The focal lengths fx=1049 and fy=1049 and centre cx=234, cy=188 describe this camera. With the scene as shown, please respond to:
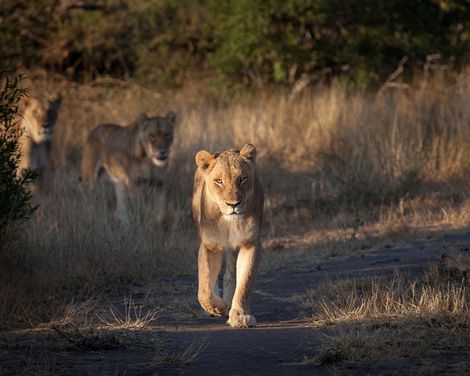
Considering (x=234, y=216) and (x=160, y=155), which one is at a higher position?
(x=160, y=155)

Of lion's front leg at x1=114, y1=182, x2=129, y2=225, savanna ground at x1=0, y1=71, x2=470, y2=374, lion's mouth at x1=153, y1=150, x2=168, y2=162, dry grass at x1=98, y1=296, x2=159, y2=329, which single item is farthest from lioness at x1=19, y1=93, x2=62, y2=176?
dry grass at x1=98, y1=296, x2=159, y2=329

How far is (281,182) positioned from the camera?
44.3ft

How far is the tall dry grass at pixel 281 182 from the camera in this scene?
8.38m

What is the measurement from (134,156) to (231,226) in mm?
6585

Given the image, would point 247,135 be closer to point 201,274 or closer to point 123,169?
point 123,169

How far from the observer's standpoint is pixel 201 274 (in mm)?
6363

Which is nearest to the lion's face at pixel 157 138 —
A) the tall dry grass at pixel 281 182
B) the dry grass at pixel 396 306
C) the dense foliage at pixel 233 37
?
the tall dry grass at pixel 281 182

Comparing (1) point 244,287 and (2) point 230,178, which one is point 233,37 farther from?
(1) point 244,287

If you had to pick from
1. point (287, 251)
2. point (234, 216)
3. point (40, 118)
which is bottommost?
point (287, 251)

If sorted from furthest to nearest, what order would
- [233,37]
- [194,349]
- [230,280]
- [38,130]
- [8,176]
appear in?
[233,37], [38,130], [8,176], [230,280], [194,349]

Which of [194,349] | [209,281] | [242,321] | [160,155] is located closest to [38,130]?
[160,155]

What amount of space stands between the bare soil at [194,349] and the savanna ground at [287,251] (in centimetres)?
2

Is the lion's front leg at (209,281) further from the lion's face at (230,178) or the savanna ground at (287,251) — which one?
the lion's face at (230,178)

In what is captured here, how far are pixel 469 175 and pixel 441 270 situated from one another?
205 inches
